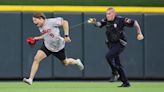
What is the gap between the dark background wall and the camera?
1630cm

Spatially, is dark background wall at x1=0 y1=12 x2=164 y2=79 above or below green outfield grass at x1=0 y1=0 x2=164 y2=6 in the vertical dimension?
below

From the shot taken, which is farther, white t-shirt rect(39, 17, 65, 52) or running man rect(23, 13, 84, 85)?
white t-shirt rect(39, 17, 65, 52)

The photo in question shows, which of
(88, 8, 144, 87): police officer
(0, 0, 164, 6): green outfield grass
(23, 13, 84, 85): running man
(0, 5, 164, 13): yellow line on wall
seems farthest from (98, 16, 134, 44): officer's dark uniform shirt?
(0, 0, 164, 6): green outfield grass

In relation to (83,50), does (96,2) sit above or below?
above

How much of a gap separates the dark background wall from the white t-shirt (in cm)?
281

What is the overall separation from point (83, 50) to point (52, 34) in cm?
315

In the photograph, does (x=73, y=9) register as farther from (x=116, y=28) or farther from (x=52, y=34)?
(x=52, y=34)

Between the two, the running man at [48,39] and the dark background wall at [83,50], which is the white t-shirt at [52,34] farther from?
the dark background wall at [83,50]

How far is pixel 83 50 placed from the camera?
651 inches

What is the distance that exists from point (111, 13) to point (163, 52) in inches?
126

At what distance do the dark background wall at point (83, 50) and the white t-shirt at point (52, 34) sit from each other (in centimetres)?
281

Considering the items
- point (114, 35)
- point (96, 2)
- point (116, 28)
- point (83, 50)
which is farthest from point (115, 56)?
point (96, 2)

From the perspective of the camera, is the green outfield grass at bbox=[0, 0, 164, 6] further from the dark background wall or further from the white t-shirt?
the white t-shirt
